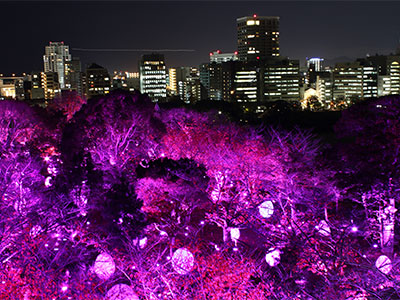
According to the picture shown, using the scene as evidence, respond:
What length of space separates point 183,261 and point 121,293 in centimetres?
181

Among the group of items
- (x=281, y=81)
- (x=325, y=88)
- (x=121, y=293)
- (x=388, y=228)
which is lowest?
(x=121, y=293)

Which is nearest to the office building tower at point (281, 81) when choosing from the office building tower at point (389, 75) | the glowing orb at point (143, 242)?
the office building tower at point (389, 75)

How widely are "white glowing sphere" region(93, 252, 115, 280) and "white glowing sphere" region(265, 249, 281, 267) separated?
14.8 feet

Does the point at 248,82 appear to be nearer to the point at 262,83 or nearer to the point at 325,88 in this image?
the point at 262,83

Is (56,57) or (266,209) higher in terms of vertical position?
(56,57)

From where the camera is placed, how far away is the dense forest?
1080cm

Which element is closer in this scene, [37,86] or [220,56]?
[37,86]

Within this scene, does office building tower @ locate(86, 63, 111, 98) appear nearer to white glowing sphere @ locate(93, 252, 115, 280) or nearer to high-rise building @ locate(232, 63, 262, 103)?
high-rise building @ locate(232, 63, 262, 103)

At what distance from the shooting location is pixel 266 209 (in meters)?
16.5

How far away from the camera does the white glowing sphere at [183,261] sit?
11.3m

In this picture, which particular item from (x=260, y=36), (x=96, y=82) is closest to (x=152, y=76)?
(x=96, y=82)

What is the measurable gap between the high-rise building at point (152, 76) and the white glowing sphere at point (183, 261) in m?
106

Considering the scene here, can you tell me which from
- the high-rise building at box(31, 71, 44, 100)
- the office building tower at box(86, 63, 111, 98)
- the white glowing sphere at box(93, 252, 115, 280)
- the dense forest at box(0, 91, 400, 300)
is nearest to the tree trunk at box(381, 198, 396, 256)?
the dense forest at box(0, 91, 400, 300)

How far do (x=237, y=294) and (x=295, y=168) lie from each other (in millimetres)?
7378
